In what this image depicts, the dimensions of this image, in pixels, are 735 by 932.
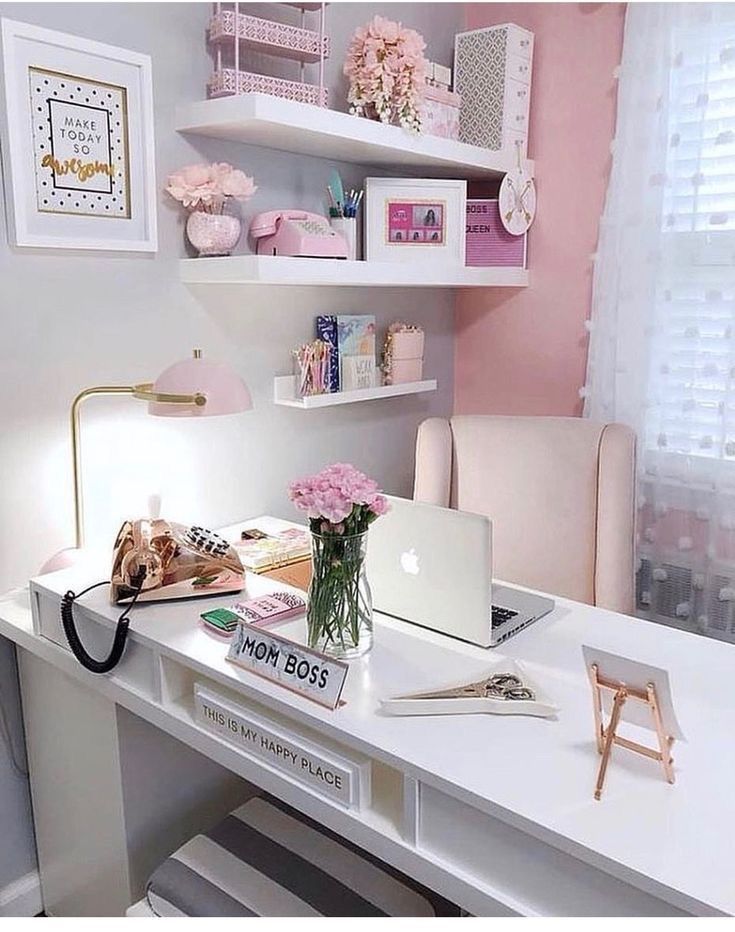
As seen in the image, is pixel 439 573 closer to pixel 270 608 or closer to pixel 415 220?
pixel 270 608

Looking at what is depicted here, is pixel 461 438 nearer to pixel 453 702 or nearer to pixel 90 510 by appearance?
pixel 90 510

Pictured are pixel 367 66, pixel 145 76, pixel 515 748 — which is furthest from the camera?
pixel 367 66

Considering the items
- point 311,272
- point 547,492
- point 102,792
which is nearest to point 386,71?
point 311,272

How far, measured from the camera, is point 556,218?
234 cm

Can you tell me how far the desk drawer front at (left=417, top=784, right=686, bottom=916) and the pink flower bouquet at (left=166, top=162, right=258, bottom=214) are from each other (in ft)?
4.10

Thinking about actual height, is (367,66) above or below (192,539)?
above

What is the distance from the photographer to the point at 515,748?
105cm

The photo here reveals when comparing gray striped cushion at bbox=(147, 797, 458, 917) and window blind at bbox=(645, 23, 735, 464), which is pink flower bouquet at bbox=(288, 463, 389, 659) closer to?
gray striped cushion at bbox=(147, 797, 458, 917)

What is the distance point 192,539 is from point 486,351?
1295mm

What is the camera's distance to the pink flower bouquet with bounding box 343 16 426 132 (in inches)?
75.8

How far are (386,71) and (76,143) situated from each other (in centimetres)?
72

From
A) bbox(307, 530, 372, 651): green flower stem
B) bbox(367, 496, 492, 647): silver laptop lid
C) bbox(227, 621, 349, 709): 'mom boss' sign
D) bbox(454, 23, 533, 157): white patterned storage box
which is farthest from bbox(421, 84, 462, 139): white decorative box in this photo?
bbox(227, 621, 349, 709): 'mom boss' sign

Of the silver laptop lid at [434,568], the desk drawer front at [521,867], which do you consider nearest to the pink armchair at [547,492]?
the silver laptop lid at [434,568]

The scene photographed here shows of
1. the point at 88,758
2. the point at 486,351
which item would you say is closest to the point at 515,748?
the point at 88,758
